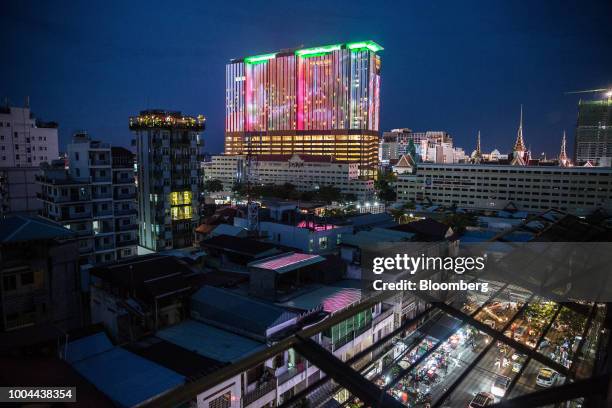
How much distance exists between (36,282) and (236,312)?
4179 millimetres

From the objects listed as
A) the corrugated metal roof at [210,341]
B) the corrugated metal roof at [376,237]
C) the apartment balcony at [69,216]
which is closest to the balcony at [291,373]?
the corrugated metal roof at [210,341]

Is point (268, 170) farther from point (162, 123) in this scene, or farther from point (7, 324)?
point (7, 324)

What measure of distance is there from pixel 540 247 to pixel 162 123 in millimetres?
14842

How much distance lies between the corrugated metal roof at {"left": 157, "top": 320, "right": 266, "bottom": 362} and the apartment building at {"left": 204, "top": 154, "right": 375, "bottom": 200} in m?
23.8

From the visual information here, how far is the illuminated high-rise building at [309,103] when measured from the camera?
48875 mm

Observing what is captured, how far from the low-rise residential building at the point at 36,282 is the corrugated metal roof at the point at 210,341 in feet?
6.94

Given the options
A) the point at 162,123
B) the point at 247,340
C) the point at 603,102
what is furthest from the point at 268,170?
the point at 603,102

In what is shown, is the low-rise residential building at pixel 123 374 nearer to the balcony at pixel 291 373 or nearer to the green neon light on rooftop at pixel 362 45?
the balcony at pixel 291 373

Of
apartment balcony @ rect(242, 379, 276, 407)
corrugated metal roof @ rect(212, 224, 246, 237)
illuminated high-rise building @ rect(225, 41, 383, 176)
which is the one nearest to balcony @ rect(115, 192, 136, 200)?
corrugated metal roof @ rect(212, 224, 246, 237)

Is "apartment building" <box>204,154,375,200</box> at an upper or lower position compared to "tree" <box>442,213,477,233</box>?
upper

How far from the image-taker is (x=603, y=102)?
65562 millimetres

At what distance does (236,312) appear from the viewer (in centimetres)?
660

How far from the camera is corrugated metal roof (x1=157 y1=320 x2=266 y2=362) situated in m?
5.84

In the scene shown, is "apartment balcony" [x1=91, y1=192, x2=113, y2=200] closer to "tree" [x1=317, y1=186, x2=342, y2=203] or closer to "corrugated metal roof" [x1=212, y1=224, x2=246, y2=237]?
"corrugated metal roof" [x1=212, y1=224, x2=246, y2=237]
